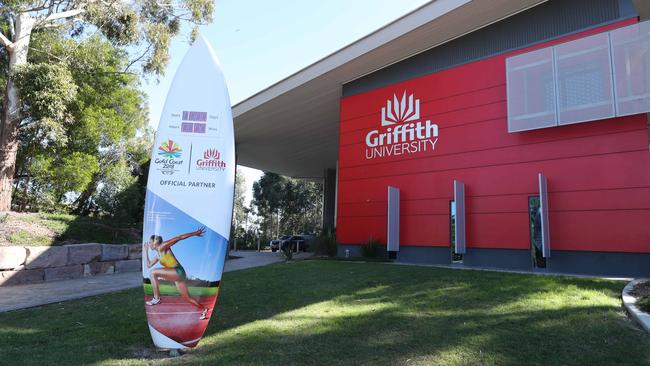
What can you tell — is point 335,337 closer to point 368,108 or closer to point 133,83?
point 368,108

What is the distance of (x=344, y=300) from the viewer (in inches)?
278

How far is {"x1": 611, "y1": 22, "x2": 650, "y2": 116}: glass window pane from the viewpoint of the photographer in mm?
9801

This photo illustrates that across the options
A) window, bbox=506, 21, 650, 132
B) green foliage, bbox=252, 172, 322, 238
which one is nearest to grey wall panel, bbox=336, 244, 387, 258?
window, bbox=506, 21, 650, 132

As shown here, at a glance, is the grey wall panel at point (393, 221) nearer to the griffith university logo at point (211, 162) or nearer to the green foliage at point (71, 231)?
the green foliage at point (71, 231)

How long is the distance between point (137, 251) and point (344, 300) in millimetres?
9102

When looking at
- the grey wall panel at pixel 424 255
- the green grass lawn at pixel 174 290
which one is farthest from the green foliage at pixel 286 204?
the green grass lawn at pixel 174 290

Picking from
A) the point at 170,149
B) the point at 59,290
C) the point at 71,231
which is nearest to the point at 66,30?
the point at 71,231

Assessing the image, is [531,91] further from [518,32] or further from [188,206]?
[188,206]

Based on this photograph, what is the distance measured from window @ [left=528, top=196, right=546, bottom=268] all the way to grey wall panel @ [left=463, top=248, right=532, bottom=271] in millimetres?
182

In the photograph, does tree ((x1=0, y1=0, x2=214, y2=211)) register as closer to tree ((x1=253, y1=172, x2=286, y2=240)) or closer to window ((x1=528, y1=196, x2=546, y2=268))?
window ((x1=528, y1=196, x2=546, y2=268))

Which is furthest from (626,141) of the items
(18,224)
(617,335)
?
(18,224)

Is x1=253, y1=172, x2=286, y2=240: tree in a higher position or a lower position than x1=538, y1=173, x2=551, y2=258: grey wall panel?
higher

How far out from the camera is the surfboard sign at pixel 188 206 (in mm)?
4570

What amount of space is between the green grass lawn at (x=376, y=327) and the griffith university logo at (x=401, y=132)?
6.86 m
